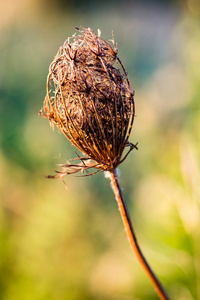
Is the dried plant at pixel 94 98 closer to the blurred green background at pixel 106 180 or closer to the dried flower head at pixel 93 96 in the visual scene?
the dried flower head at pixel 93 96

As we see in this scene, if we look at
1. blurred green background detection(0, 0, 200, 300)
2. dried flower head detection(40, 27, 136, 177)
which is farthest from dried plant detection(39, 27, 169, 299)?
blurred green background detection(0, 0, 200, 300)

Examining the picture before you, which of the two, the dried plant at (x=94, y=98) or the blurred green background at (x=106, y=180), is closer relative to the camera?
the dried plant at (x=94, y=98)

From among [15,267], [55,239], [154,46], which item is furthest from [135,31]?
[15,267]

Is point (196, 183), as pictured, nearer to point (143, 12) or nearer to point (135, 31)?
point (135, 31)

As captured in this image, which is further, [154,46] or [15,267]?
[154,46]

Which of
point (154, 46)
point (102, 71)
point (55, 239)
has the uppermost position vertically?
point (154, 46)

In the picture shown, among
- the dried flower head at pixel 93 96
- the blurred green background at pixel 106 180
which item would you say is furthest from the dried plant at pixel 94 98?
the blurred green background at pixel 106 180
